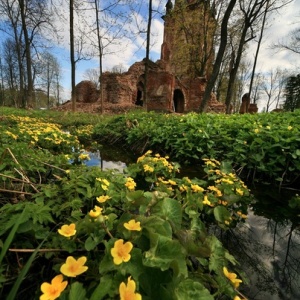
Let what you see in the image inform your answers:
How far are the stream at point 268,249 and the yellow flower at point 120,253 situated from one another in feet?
2.76

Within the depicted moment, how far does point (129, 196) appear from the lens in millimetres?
1162

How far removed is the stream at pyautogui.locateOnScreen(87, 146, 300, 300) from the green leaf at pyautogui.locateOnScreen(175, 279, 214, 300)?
59 centimetres

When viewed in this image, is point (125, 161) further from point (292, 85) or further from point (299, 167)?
point (292, 85)

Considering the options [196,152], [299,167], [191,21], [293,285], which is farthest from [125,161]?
[191,21]

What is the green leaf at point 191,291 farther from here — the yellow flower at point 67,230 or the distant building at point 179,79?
the distant building at point 179,79

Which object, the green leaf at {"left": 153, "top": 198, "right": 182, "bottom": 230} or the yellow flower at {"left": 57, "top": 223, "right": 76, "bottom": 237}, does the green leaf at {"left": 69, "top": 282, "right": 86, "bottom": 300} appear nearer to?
the yellow flower at {"left": 57, "top": 223, "right": 76, "bottom": 237}

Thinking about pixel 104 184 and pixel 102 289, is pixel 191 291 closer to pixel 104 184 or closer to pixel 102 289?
pixel 102 289

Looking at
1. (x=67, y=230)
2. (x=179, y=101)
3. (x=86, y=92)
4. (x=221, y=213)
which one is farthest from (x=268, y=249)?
(x=86, y=92)

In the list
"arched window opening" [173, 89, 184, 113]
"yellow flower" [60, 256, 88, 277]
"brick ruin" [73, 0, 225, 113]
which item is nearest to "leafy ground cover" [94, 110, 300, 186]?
"yellow flower" [60, 256, 88, 277]

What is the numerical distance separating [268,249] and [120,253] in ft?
4.56

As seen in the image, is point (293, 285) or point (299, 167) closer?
point (293, 285)

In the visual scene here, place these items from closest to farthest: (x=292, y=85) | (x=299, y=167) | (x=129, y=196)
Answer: (x=129, y=196) < (x=299, y=167) < (x=292, y=85)

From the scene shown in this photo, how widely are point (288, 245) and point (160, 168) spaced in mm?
1271

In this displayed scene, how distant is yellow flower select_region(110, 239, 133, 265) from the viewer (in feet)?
2.32
